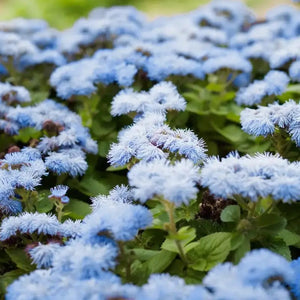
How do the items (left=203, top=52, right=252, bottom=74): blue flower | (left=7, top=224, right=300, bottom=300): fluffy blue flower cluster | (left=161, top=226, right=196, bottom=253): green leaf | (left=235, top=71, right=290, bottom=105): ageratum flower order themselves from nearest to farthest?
(left=7, top=224, right=300, bottom=300): fluffy blue flower cluster
(left=161, top=226, right=196, bottom=253): green leaf
(left=235, top=71, right=290, bottom=105): ageratum flower
(left=203, top=52, right=252, bottom=74): blue flower

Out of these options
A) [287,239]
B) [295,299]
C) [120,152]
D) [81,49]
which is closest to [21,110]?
[120,152]

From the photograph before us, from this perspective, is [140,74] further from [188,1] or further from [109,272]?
[188,1]

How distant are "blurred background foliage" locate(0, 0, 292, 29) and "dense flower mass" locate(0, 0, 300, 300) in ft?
11.9

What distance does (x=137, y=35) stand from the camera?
396 centimetres

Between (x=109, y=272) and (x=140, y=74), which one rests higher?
(x=140, y=74)

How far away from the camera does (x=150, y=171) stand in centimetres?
165

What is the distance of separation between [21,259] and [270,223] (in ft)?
2.99

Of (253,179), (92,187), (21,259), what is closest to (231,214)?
(253,179)

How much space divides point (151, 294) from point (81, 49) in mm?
2842

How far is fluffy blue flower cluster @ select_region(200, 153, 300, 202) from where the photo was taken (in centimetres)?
162

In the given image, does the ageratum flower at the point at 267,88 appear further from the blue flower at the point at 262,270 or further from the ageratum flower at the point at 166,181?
the blue flower at the point at 262,270

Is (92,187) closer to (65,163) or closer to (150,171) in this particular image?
(65,163)

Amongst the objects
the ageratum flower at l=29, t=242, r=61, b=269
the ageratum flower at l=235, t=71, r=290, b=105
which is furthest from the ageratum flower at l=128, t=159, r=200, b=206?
the ageratum flower at l=235, t=71, r=290, b=105

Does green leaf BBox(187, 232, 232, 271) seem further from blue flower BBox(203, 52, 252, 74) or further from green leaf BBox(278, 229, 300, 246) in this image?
blue flower BBox(203, 52, 252, 74)
